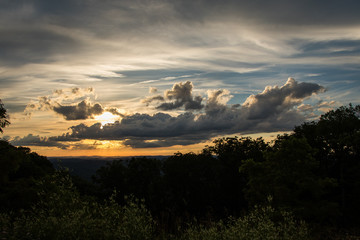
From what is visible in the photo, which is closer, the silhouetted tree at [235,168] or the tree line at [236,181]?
the tree line at [236,181]

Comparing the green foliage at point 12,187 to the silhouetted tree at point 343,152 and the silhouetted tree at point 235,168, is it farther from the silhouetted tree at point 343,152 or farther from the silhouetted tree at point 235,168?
the silhouetted tree at point 235,168

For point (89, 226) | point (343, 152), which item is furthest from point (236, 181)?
point (89, 226)

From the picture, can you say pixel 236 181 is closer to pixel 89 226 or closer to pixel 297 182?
pixel 297 182

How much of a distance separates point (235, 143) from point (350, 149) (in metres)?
21.8

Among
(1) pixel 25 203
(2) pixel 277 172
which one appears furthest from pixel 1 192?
(2) pixel 277 172

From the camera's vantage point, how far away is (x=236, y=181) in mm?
46188

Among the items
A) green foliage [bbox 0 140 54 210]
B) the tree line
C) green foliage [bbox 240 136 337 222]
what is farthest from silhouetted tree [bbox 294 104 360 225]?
green foliage [bbox 0 140 54 210]

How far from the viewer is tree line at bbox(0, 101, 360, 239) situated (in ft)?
42.4

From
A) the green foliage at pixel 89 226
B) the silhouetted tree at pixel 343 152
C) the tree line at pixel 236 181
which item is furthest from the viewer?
the silhouetted tree at pixel 343 152

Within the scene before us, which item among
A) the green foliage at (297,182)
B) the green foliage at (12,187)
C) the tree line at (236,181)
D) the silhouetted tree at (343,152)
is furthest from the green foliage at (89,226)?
the silhouetted tree at (343,152)

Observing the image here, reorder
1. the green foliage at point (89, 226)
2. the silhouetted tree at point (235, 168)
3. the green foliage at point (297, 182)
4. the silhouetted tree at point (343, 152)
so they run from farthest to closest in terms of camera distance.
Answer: the silhouetted tree at point (235, 168)
the silhouetted tree at point (343, 152)
the green foliage at point (297, 182)
the green foliage at point (89, 226)

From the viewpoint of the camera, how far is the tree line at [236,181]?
509 inches

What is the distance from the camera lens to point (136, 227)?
742 centimetres

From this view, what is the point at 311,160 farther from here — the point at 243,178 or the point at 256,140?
the point at 256,140
